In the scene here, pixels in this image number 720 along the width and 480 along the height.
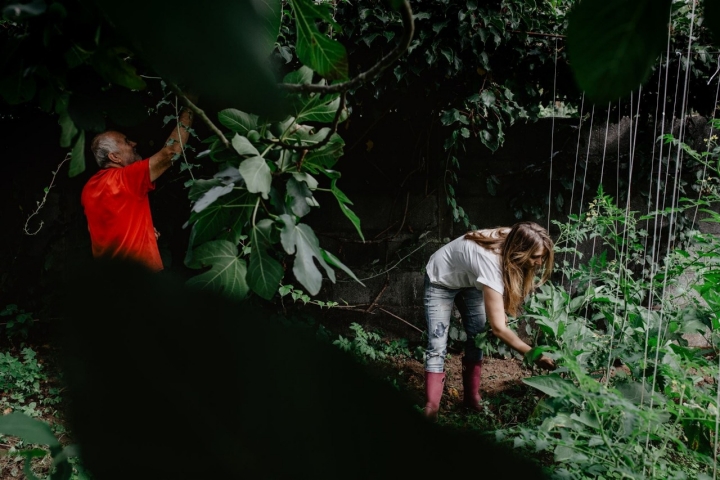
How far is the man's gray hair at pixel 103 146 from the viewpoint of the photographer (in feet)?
9.14

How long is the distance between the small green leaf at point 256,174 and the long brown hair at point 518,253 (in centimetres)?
212

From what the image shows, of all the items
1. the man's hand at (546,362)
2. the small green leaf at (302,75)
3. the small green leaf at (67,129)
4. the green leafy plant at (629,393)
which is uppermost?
the small green leaf at (302,75)

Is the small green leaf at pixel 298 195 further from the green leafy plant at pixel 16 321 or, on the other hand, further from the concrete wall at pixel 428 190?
the green leafy plant at pixel 16 321

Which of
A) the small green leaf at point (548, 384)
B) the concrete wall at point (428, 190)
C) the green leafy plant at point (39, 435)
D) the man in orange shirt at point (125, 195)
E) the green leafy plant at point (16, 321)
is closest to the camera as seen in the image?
the green leafy plant at point (39, 435)

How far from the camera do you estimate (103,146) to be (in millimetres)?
2795

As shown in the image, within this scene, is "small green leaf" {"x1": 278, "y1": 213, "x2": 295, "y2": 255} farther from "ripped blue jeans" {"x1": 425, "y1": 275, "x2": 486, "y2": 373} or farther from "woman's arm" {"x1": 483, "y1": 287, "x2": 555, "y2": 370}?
"ripped blue jeans" {"x1": 425, "y1": 275, "x2": 486, "y2": 373}

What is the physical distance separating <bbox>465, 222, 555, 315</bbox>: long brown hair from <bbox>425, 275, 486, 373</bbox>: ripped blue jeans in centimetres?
34

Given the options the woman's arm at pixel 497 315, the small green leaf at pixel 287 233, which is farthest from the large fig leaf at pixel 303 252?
the woman's arm at pixel 497 315

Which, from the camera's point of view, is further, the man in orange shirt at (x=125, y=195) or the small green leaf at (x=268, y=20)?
the man in orange shirt at (x=125, y=195)

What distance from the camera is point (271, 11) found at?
36 centimetres

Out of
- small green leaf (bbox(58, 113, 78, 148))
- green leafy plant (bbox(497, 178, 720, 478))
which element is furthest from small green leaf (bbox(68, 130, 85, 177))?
green leafy plant (bbox(497, 178, 720, 478))

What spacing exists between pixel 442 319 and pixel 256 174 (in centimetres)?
245

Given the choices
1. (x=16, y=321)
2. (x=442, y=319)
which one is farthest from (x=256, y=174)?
(x=16, y=321)

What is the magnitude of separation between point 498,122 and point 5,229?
3.59 meters
